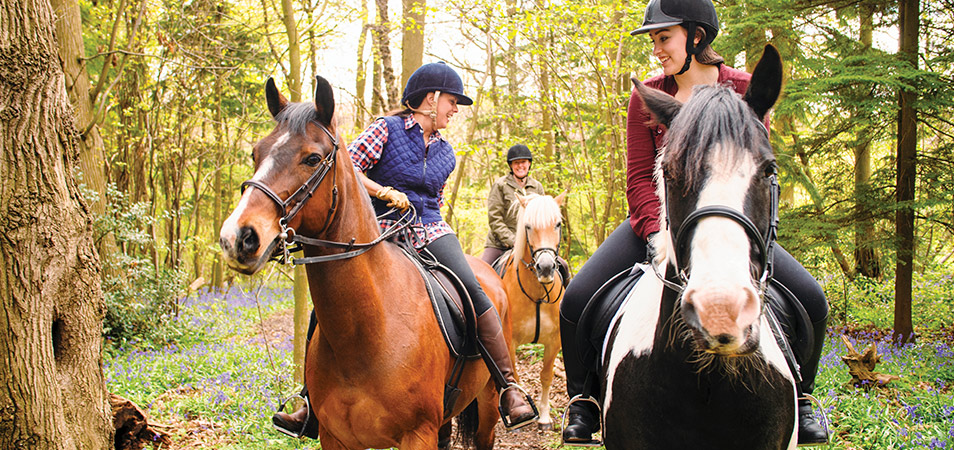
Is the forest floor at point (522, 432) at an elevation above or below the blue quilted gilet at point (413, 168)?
below

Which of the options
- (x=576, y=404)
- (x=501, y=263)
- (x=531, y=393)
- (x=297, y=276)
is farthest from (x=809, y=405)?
(x=501, y=263)

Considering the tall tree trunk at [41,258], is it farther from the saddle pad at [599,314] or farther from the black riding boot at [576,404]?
the saddle pad at [599,314]

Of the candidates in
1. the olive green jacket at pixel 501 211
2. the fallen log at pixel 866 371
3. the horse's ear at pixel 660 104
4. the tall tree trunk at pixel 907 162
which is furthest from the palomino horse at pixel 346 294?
the tall tree trunk at pixel 907 162

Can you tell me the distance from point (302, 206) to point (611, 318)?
71.2 inches

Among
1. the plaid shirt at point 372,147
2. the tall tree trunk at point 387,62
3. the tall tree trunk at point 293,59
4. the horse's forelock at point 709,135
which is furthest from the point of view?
the tall tree trunk at point 387,62

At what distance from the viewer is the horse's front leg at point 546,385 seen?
6555mm

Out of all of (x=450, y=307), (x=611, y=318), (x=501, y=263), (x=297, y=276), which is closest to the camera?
(x=611, y=318)

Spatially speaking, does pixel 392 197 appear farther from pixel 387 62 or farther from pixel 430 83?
pixel 387 62

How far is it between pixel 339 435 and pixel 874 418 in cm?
457

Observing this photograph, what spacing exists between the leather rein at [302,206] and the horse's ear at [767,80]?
6.49 feet

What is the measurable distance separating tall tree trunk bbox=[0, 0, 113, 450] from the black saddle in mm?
3022

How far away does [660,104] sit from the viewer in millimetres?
2176

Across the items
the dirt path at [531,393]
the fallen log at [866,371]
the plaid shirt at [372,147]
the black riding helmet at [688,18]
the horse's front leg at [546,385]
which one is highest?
the black riding helmet at [688,18]

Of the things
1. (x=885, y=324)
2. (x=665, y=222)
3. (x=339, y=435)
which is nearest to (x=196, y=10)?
(x=339, y=435)
